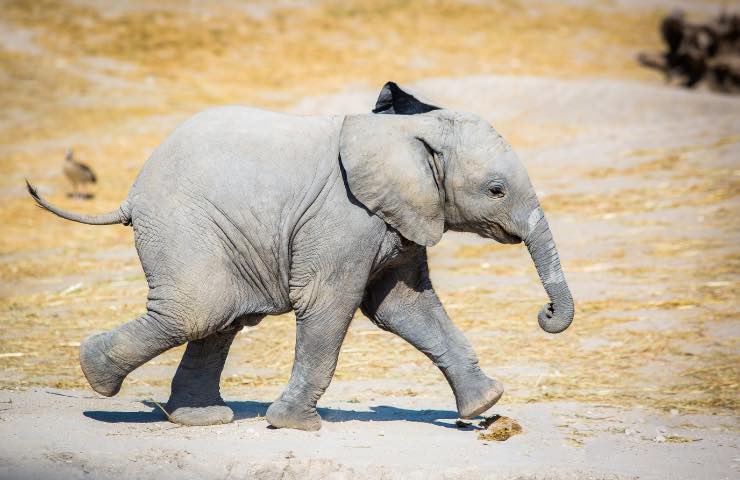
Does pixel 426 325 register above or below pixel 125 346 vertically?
above

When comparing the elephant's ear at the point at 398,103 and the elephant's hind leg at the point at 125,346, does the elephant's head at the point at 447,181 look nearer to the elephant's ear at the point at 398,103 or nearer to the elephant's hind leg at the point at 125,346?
the elephant's ear at the point at 398,103

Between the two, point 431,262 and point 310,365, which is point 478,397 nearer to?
point 310,365

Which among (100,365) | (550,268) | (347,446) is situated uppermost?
(550,268)

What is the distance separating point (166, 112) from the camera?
65.3 ft

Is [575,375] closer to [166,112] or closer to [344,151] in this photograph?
[344,151]

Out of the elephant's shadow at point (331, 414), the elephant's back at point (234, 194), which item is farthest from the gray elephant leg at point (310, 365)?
the elephant's shadow at point (331, 414)

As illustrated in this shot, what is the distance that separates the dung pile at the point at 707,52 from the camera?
74.2 ft

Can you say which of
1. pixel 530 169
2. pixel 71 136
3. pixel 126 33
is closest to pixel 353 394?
pixel 530 169

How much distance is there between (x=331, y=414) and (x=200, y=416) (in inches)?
35.0

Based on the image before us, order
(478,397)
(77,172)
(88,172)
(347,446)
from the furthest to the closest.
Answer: (88,172)
(77,172)
(478,397)
(347,446)

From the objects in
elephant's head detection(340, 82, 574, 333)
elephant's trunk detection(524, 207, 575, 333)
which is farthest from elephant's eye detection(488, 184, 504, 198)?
elephant's trunk detection(524, 207, 575, 333)

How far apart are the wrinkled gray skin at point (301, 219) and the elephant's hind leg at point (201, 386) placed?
38 centimetres

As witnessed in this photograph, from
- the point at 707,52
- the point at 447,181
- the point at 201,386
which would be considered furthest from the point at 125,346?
the point at 707,52

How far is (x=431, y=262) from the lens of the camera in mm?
12672
